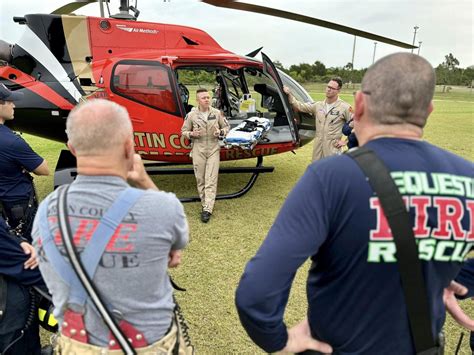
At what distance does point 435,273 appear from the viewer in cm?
109

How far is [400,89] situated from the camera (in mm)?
1051

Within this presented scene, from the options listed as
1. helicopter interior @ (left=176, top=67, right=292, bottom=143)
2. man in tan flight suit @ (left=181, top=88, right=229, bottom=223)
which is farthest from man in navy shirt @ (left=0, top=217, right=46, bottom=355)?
helicopter interior @ (left=176, top=67, right=292, bottom=143)

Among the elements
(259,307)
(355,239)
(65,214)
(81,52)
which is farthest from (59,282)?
(81,52)

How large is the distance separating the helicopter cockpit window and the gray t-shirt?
14.1 ft

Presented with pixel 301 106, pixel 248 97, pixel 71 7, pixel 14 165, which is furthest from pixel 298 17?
pixel 71 7

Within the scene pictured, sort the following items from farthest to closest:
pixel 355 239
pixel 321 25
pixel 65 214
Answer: pixel 321 25 < pixel 65 214 < pixel 355 239

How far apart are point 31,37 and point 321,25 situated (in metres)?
4.14

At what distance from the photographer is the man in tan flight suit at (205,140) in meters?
4.98

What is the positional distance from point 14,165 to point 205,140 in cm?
261

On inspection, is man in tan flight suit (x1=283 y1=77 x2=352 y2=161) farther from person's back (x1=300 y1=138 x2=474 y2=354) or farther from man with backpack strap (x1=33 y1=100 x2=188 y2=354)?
man with backpack strap (x1=33 y1=100 x2=188 y2=354)

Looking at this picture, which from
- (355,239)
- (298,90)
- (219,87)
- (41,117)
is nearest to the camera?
(355,239)

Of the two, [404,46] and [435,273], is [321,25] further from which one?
[435,273]

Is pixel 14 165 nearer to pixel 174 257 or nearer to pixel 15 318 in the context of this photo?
pixel 15 318

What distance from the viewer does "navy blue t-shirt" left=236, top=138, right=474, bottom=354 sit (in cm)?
102
